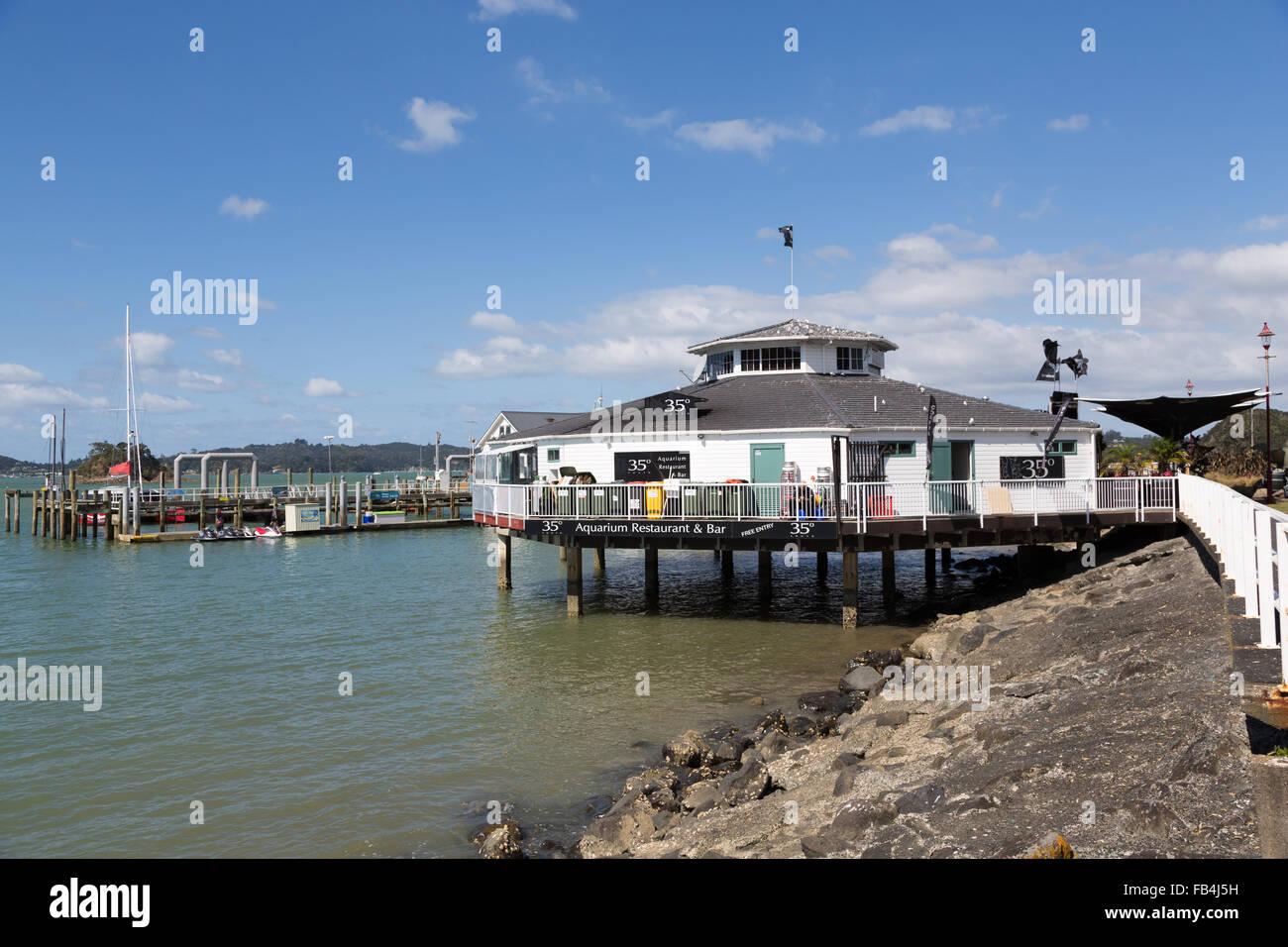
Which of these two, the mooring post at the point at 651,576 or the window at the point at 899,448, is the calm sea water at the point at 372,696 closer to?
the mooring post at the point at 651,576

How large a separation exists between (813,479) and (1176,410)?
49.9 ft

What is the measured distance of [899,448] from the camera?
87.6ft

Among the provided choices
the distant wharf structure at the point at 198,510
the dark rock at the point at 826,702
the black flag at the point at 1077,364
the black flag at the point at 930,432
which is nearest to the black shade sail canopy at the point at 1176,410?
the black flag at the point at 1077,364

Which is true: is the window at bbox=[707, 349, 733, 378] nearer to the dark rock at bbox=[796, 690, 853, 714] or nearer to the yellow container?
the yellow container

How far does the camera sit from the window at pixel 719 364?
3519cm

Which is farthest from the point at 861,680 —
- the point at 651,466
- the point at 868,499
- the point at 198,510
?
the point at 198,510

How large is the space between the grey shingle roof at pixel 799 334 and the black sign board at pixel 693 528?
12.3 metres

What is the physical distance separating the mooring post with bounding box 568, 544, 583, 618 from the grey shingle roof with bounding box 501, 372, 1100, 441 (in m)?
4.32

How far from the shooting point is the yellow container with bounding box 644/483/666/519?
24.5 metres

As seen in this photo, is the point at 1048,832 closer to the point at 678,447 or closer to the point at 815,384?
the point at 678,447

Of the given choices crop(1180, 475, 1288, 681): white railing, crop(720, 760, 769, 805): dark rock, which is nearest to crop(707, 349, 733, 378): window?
crop(1180, 475, 1288, 681): white railing

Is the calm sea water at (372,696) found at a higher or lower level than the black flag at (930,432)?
lower
